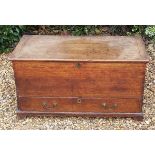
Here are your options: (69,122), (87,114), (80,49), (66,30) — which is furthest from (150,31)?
(69,122)

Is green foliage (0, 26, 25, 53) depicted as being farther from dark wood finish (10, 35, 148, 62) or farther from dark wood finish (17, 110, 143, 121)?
dark wood finish (17, 110, 143, 121)

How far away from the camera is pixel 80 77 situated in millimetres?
3982

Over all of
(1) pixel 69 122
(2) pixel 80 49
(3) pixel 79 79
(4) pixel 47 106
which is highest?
(2) pixel 80 49

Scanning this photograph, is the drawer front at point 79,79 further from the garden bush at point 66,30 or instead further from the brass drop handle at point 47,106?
the garden bush at point 66,30

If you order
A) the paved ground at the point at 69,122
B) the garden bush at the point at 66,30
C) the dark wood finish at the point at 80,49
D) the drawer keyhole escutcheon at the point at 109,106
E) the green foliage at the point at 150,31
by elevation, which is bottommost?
the paved ground at the point at 69,122

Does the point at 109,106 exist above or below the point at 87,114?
above

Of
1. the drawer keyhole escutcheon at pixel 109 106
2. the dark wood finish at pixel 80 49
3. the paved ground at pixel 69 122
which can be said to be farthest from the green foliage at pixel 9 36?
the drawer keyhole escutcheon at pixel 109 106

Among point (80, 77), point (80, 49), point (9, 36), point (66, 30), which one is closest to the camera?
point (80, 77)

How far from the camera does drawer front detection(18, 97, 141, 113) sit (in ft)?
13.5

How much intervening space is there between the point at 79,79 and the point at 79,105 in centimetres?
34

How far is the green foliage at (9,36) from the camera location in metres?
5.88

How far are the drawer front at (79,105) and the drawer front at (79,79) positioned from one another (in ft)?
0.22

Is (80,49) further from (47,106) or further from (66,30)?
(66,30)
